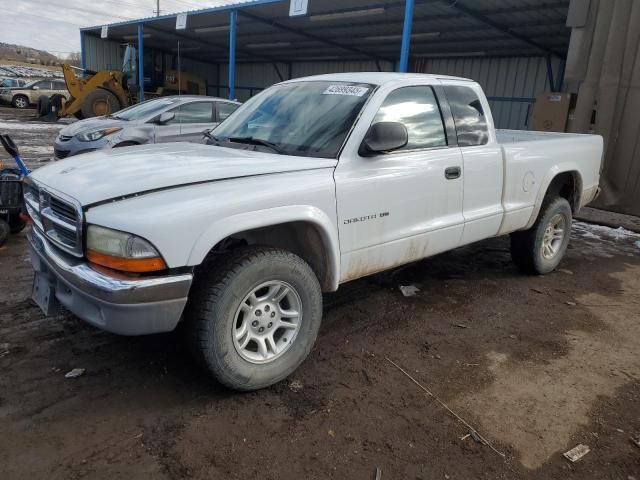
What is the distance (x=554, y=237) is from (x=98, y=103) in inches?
715

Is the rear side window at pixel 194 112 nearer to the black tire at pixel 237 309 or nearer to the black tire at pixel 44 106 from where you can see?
the black tire at pixel 237 309

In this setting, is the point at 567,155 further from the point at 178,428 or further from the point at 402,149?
the point at 178,428

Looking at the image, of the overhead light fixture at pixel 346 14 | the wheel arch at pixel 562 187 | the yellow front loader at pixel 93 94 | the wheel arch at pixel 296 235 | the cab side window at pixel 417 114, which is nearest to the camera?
the wheel arch at pixel 296 235

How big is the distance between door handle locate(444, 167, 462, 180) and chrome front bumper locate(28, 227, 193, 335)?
2175 millimetres

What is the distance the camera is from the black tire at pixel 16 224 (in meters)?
5.45

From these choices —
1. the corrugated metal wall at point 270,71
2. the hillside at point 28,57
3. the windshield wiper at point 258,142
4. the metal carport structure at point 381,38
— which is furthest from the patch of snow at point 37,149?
the hillside at point 28,57

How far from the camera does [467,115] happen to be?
13.7ft

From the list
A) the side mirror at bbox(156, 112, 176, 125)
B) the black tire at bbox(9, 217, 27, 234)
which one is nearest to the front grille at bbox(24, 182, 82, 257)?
the black tire at bbox(9, 217, 27, 234)

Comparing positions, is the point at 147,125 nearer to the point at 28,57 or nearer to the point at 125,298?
the point at 125,298

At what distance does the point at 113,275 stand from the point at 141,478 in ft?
3.08

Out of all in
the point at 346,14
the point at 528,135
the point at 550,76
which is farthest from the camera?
the point at 550,76

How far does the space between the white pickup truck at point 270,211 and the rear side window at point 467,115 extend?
0.02m

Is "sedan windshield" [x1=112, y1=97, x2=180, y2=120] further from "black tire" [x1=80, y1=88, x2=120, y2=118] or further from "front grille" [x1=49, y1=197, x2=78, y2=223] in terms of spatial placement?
"black tire" [x1=80, y1=88, x2=120, y2=118]

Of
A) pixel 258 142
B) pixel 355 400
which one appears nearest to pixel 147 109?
pixel 258 142
